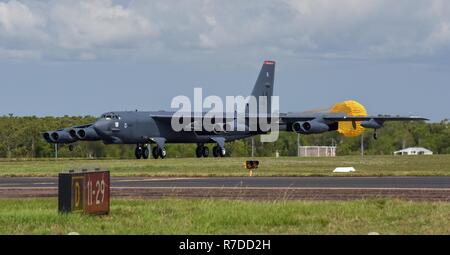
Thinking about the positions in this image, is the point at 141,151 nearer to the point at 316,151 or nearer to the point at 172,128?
the point at 172,128

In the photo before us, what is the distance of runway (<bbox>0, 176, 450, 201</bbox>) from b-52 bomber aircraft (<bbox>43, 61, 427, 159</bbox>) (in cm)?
2687

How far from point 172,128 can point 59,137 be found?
8.47 meters

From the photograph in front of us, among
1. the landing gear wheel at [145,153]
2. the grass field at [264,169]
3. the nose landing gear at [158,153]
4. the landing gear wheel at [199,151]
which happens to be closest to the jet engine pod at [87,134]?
the landing gear wheel at [145,153]

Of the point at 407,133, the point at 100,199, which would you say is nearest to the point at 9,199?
the point at 100,199

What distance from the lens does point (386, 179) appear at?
134 ft

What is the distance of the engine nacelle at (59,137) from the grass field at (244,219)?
45.9 meters

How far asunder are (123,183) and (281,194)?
9.79 metres

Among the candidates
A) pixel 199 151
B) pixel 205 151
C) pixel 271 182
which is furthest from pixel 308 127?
pixel 271 182

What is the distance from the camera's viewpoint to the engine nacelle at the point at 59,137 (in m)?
72.1

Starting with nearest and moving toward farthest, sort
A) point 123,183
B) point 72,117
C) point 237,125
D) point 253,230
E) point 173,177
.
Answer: point 253,230
point 123,183
point 173,177
point 237,125
point 72,117

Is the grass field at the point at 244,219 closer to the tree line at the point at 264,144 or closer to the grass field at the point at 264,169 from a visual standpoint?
the grass field at the point at 264,169

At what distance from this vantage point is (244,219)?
72.3 feet

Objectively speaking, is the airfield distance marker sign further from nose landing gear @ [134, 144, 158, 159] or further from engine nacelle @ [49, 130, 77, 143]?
nose landing gear @ [134, 144, 158, 159]
